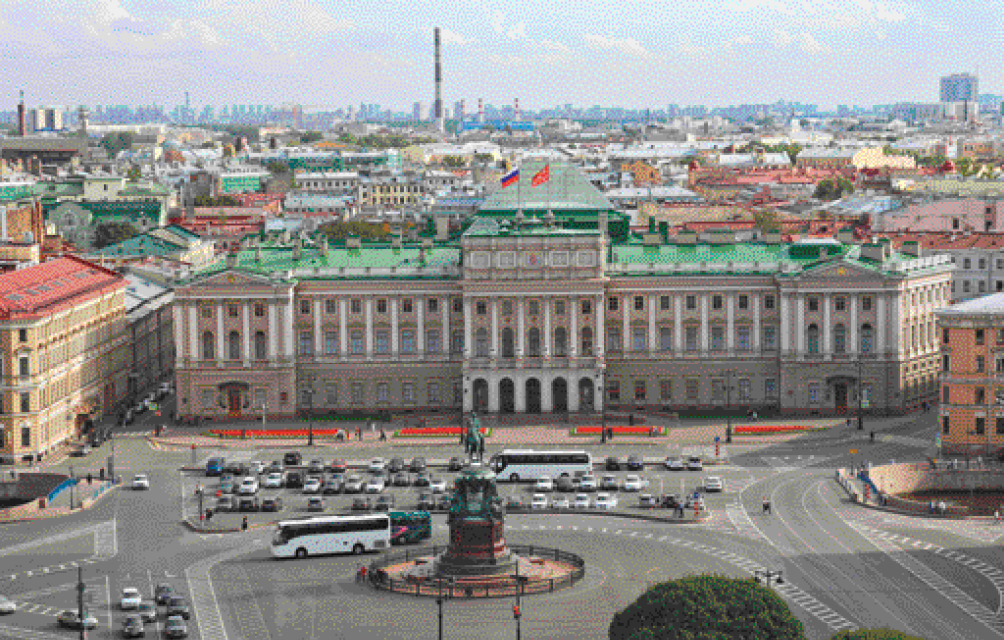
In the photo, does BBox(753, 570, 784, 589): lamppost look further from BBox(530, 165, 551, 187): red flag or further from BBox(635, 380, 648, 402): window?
BBox(530, 165, 551, 187): red flag

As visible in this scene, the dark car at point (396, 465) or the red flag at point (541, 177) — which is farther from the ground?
the red flag at point (541, 177)

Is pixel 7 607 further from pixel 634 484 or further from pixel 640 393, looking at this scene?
pixel 640 393

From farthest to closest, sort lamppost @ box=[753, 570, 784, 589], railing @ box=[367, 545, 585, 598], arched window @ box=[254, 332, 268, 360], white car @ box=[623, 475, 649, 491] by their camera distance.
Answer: arched window @ box=[254, 332, 268, 360], white car @ box=[623, 475, 649, 491], lamppost @ box=[753, 570, 784, 589], railing @ box=[367, 545, 585, 598]

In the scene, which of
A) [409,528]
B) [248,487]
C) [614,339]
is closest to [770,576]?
[409,528]

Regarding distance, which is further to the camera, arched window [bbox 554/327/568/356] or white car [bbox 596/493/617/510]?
arched window [bbox 554/327/568/356]

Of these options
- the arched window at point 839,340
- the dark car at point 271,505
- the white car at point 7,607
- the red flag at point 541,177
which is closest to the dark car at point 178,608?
the white car at point 7,607

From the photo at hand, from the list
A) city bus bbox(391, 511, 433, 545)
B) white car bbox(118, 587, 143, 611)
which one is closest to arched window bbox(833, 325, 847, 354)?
city bus bbox(391, 511, 433, 545)

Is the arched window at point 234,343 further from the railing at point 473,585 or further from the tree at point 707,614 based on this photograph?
the tree at point 707,614
